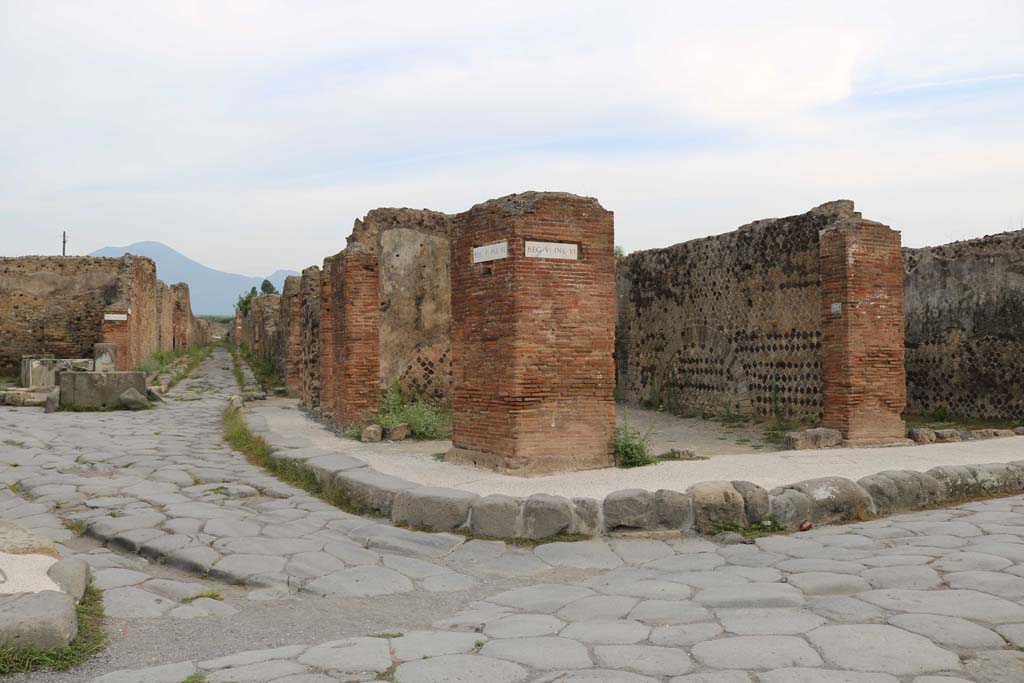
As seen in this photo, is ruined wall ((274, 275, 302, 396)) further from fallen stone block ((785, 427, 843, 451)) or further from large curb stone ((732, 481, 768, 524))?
large curb stone ((732, 481, 768, 524))

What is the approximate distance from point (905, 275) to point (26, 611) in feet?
37.5

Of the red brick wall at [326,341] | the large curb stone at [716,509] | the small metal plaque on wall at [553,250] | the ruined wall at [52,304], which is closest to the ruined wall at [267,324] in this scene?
the ruined wall at [52,304]

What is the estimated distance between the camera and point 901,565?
13.7ft

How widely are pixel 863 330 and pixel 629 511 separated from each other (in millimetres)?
4894

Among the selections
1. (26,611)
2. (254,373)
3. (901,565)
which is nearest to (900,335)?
(901,565)

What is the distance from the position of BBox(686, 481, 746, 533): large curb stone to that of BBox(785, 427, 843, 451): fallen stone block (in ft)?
12.2

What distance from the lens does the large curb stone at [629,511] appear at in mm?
5176

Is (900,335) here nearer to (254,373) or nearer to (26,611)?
(26,611)

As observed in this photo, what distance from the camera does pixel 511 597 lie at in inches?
160

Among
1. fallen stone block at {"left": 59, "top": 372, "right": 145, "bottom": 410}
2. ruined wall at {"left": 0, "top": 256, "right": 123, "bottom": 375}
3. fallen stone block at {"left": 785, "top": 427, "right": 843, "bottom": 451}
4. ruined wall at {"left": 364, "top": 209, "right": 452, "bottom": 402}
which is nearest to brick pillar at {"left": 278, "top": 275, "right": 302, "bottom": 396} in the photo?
fallen stone block at {"left": 59, "top": 372, "right": 145, "bottom": 410}

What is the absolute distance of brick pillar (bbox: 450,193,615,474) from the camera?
21.2ft

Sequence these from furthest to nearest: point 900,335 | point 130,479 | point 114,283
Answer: point 114,283
point 900,335
point 130,479

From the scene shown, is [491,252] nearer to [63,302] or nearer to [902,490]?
[902,490]

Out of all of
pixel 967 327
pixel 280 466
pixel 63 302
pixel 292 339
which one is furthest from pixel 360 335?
pixel 63 302
